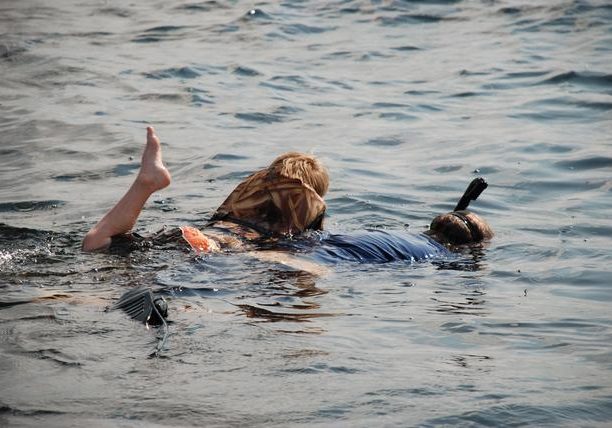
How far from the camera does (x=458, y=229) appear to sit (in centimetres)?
766

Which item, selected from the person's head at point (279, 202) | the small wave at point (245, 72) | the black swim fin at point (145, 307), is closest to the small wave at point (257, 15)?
the small wave at point (245, 72)

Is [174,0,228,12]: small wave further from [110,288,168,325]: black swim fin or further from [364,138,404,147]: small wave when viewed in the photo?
[110,288,168,325]: black swim fin

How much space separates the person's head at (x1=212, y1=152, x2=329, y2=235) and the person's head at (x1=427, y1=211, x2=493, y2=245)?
3.45 ft

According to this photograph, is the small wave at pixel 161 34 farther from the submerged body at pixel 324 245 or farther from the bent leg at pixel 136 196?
the bent leg at pixel 136 196

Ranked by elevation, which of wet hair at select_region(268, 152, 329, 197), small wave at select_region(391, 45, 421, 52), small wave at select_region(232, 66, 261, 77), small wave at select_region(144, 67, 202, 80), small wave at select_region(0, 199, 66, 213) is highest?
wet hair at select_region(268, 152, 329, 197)

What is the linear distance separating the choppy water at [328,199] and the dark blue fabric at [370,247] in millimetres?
148

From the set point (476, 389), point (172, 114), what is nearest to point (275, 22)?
point (172, 114)

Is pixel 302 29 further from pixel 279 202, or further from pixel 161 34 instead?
pixel 279 202

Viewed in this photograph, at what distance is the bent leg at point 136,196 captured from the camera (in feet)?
21.5

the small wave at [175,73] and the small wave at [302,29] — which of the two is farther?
the small wave at [302,29]

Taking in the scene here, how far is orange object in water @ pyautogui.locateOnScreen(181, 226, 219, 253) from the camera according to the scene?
6.71 m

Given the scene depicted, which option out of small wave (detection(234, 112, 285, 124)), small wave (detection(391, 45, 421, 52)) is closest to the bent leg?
small wave (detection(234, 112, 285, 124))

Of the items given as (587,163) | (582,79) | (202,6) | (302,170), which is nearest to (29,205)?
(302,170)

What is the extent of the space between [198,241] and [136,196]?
49 cm
